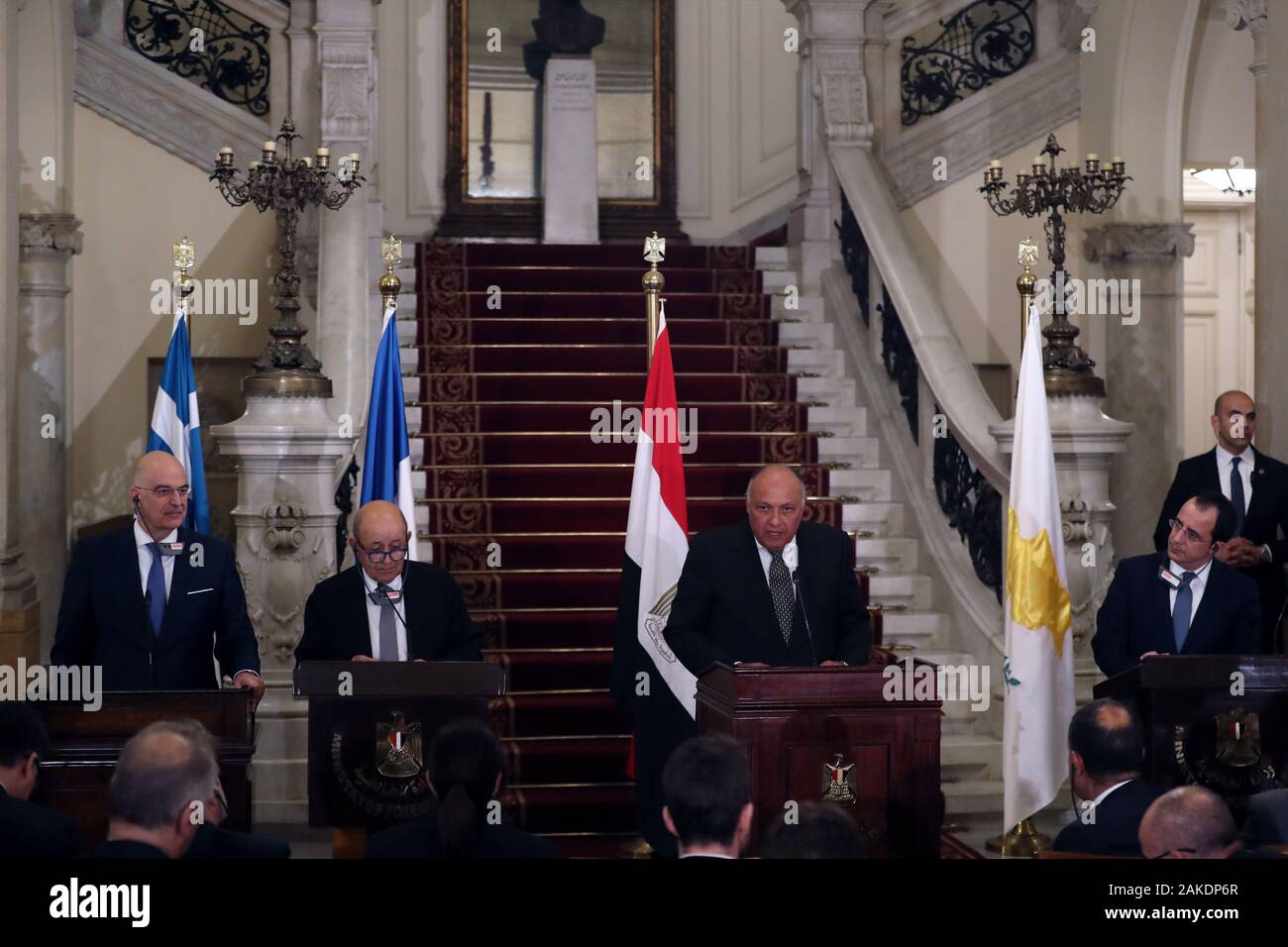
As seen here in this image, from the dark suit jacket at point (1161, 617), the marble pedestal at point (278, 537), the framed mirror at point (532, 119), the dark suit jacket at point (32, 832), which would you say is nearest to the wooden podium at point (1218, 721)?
the dark suit jacket at point (1161, 617)

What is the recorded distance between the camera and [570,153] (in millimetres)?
13219

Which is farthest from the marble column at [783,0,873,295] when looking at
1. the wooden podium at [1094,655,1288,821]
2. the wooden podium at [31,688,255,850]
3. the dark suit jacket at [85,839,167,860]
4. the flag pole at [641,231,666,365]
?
the dark suit jacket at [85,839,167,860]

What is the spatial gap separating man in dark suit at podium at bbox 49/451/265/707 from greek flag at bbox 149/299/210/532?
1.72 metres

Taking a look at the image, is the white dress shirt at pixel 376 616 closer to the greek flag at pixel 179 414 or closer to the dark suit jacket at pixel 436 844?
the greek flag at pixel 179 414

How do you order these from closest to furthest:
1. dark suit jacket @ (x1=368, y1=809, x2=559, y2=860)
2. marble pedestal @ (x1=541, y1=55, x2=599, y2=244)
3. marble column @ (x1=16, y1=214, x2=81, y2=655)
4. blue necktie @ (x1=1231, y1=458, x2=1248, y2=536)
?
dark suit jacket @ (x1=368, y1=809, x2=559, y2=860) < blue necktie @ (x1=1231, y1=458, x2=1248, y2=536) < marble column @ (x1=16, y1=214, x2=81, y2=655) < marble pedestal @ (x1=541, y1=55, x2=599, y2=244)

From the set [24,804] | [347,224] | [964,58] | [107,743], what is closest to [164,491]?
[107,743]

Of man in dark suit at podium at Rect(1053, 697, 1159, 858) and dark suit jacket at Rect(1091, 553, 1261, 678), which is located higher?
dark suit jacket at Rect(1091, 553, 1261, 678)

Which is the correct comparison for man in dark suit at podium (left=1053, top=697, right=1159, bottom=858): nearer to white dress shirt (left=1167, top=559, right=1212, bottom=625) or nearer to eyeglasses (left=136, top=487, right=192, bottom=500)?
white dress shirt (left=1167, top=559, right=1212, bottom=625)

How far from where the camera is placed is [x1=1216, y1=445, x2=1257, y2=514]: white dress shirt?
293 inches

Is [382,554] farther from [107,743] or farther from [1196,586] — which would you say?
[1196,586]

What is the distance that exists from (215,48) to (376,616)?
6.67 m

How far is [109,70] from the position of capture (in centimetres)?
1112

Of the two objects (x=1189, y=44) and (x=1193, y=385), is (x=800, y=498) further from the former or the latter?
(x=1193, y=385)
